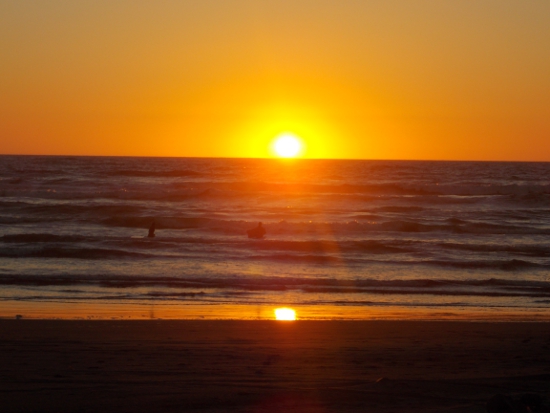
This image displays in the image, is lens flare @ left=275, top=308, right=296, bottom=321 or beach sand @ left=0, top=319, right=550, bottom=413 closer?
beach sand @ left=0, top=319, right=550, bottom=413

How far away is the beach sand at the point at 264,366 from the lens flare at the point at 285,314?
712 millimetres

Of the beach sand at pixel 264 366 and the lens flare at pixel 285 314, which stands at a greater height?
the lens flare at pixel 285 314

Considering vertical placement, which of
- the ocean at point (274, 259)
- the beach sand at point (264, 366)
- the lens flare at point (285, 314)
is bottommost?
the beach sand at point (264, 366)

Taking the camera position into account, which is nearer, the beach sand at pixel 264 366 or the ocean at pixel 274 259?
the beach sand at pixel 264 366

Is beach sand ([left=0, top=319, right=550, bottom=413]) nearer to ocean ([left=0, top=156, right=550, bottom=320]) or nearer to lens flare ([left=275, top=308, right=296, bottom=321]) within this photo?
lens flare ([left=275, top=308, right=296, bottom=321])

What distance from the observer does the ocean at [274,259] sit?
10164 mm

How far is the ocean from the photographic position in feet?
33.3

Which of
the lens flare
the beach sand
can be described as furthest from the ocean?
the beach sand

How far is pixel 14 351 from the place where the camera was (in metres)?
6.11

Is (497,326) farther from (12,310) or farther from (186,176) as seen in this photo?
(186,176)

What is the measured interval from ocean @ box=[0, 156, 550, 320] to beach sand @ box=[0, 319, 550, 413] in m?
1.56

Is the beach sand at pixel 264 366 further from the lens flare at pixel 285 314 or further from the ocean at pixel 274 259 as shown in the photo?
the ocean at pixel 274 259

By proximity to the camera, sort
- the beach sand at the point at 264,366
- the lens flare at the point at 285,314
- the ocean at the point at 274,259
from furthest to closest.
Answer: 1. the ocean at the point at 274,259
2. the lens flare at the point at 285,314
3. the beach sand at the point at 264,366

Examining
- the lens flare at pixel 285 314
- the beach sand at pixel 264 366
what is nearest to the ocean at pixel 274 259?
the lens flare at pixel 285 314
